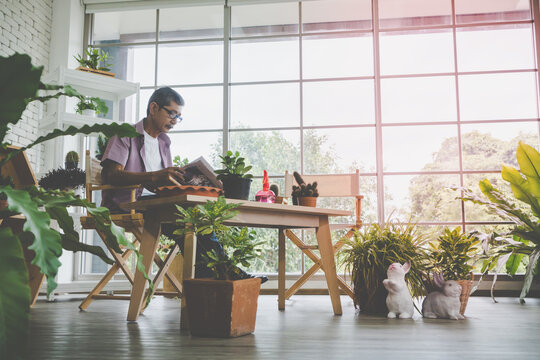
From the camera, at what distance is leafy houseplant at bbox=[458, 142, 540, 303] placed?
135 inches

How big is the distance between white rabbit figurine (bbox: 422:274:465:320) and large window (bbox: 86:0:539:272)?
190 centimetres

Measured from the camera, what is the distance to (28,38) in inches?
169

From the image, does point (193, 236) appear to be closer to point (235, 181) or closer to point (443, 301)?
point (235, 181)

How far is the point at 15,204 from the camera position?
44.1 inches

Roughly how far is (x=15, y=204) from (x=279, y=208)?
1.21 m

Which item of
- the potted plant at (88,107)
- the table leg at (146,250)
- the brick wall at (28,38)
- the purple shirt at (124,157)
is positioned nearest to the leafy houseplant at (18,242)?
the potted plant at (88,107)

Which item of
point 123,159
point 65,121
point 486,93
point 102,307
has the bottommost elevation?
point 102,307

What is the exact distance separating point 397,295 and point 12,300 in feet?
5.88

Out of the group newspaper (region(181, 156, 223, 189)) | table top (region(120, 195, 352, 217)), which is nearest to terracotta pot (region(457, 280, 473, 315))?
table top (region(120, 195, 352, 217))

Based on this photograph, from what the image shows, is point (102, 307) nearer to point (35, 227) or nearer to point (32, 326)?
point (32, 326)

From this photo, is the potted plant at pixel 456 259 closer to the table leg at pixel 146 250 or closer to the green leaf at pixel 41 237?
the table leg at pixel 146 250

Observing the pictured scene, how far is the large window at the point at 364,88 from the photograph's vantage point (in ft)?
14.2

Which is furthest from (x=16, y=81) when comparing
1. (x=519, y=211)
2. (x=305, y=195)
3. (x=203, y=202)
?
(x=519, y=211)

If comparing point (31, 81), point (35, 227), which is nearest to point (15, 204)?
point (35, 227)
